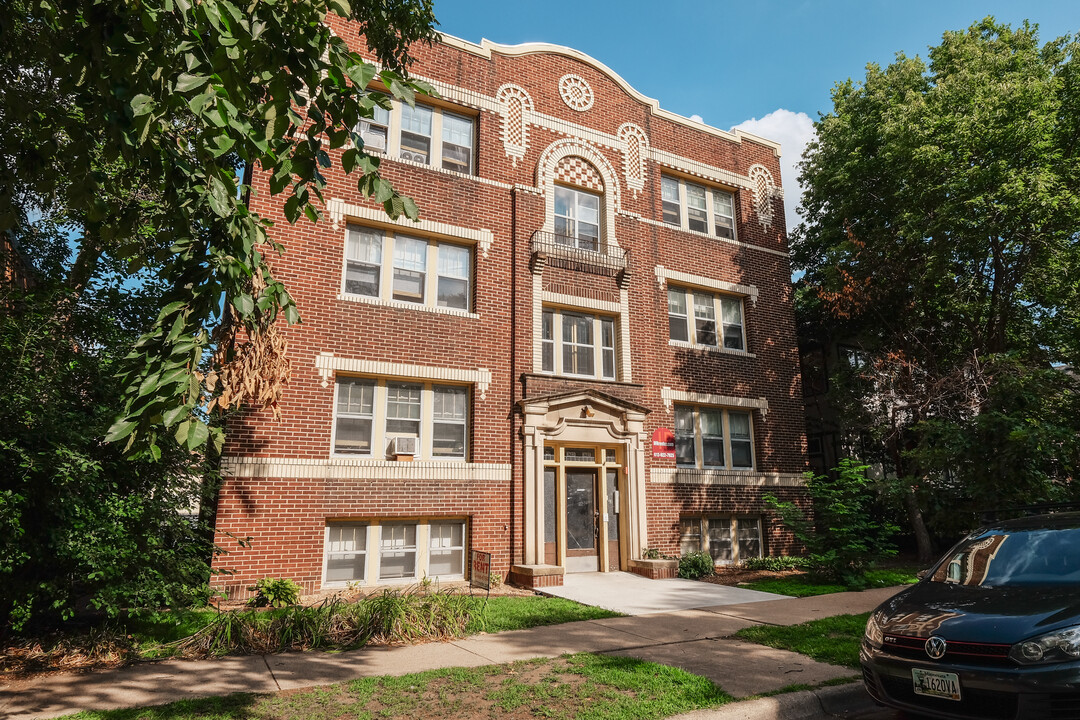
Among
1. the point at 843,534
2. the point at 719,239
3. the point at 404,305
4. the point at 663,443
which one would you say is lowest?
the point at 843,534

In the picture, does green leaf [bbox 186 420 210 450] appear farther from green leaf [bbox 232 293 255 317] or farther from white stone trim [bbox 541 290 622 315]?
white stone trim [bbox 541 290 622 315]

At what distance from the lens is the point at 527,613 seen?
9367mm

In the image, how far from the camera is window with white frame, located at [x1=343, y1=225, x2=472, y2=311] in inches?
517

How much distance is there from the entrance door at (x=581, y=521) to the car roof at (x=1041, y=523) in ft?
29.3

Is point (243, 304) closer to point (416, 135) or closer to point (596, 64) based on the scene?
point (416, 135)

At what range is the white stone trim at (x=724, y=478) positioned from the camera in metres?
15.2

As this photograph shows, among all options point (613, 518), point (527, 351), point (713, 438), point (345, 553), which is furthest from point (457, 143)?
point (713, 438)

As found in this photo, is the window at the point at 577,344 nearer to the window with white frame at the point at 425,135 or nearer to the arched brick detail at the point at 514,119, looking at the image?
the arched brick detail at the point at 514,119

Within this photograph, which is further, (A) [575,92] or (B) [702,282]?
(B) [702,282]

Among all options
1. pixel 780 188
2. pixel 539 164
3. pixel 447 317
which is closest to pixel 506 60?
pixel 539 164

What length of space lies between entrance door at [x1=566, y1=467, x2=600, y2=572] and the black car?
8.83 meters

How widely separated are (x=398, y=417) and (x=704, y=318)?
8.95 m

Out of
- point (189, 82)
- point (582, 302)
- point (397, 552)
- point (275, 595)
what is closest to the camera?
point (189, 82)

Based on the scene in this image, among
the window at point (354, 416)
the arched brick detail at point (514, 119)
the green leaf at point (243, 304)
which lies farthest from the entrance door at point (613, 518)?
the green leaf at point (243, 304)
